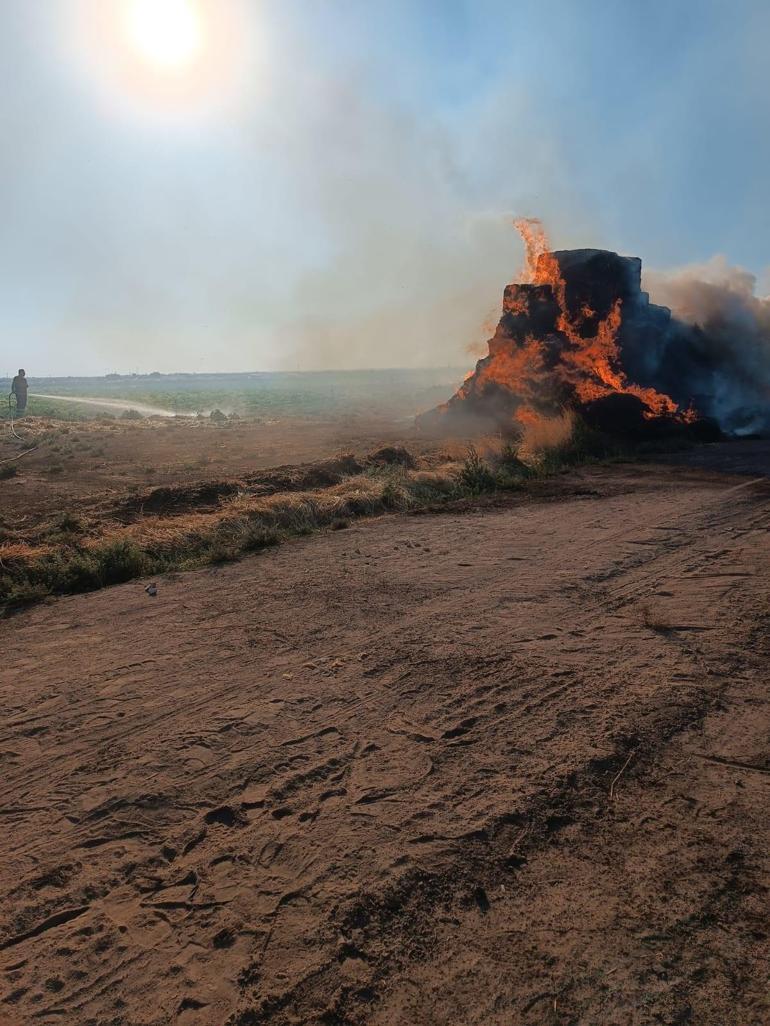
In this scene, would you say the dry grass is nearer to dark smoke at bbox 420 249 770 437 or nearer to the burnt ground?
the burnt ground

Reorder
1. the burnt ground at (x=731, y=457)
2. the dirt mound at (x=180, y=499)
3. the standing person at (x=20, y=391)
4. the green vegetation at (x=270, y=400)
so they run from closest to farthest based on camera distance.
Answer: the dirt mound at (x=180, y=499), the burnt ground at (x=731, y=457), the standing person at (x=20, y=391), the green vegetation at (x=270, y=400)

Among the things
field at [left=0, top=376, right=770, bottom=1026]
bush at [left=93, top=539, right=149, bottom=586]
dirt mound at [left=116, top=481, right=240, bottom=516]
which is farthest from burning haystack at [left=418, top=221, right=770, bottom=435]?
bush at [left=93, top=539, right=149, bottom=586]

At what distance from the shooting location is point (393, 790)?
354 cm

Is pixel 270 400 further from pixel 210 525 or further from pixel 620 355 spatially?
pixel 210 525

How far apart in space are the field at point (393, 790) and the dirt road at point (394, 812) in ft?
0.05

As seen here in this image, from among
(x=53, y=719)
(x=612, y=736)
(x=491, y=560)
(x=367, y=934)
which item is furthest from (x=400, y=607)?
(x=367, y=934)

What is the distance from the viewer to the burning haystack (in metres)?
21.0

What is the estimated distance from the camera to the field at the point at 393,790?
245 centimetres

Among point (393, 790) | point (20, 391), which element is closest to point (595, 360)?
point (393, 790)

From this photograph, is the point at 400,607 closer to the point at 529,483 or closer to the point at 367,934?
the point at 367,934

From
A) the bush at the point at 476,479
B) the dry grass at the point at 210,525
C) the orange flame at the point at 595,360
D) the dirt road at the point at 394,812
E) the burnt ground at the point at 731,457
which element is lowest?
the dirt road at the point at 394,812

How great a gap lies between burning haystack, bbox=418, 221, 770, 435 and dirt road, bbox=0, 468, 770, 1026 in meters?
16.0

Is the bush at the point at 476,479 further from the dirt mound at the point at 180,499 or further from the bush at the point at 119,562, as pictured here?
the bush at the point at 119,562

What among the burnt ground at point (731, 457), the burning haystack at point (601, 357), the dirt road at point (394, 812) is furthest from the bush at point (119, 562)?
the burning haystack at point (601, 357)
